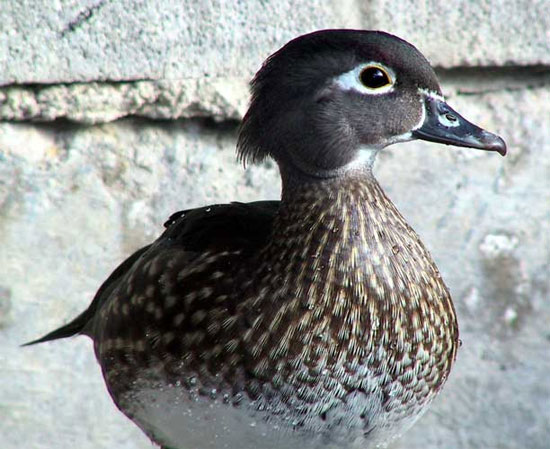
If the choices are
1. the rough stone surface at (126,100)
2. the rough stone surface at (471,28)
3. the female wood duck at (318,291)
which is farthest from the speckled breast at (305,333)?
the rough stone surface at (471,28)

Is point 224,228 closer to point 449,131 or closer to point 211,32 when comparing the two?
point 449,131

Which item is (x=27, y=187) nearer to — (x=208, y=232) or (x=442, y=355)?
(x=208, y=232)

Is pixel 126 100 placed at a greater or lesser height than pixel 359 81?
lesser

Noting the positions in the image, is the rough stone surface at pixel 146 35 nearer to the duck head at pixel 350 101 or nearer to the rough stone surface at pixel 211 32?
the rough stone surface at pixel 211 32

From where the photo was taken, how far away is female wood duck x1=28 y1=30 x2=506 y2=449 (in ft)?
4.51

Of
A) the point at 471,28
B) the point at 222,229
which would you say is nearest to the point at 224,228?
the point at 222,229

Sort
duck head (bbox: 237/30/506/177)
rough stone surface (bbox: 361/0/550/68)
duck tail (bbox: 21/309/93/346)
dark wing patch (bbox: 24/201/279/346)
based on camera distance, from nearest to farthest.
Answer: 1. duck head (bbox: 237/30/506/177)
2. dark wing patch (bbox: 24/201/279/346)
3. duck tail (bbox: 21/309/93/346)
4. rough stone surface (bbox: 361/0/550/68)

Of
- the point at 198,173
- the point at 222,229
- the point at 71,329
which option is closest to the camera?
the point at 222,229

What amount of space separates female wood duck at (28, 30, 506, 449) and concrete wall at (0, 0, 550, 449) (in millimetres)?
556

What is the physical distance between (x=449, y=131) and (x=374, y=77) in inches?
5.1

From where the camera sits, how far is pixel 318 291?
1.39 meters

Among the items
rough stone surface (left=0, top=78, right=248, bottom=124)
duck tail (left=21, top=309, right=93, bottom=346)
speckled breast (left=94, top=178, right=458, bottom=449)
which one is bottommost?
duck tail (left=21, top=309, right=93, bottom=346)

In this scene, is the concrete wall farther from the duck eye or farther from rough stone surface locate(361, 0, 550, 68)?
the duck eye

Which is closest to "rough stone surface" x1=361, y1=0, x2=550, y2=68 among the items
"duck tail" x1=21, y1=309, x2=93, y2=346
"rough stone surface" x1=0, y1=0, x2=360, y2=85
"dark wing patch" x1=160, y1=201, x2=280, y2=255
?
"rough stone surface" x1=0, y1=0, x2=360, y2=85
